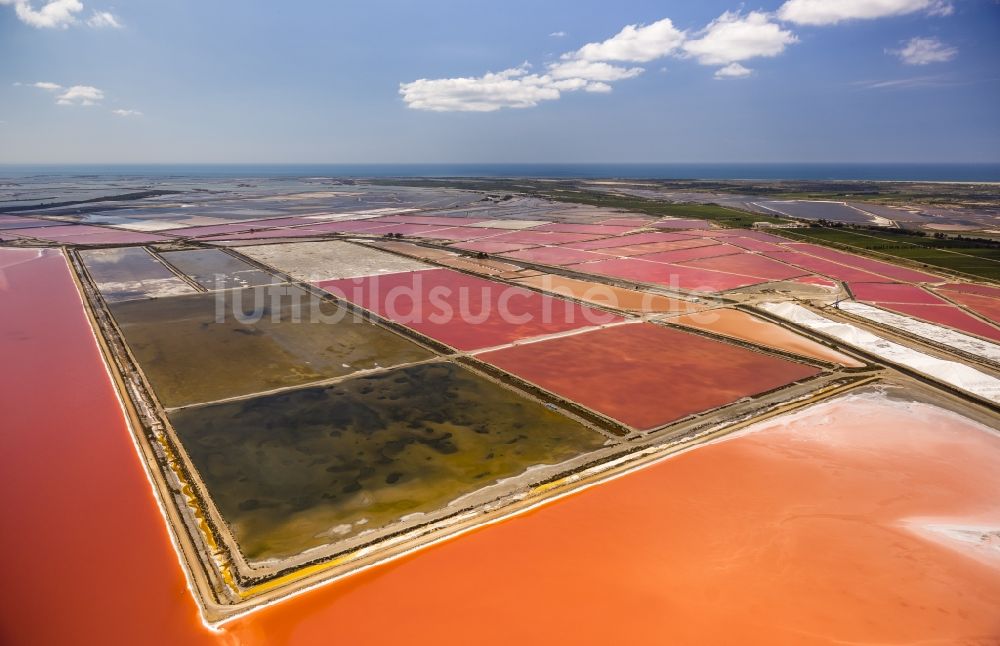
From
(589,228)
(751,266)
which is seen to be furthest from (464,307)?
(589,228)

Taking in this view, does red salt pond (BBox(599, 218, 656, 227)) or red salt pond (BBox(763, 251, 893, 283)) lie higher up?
red salt pond (BBox(599, 218, 656, 227))

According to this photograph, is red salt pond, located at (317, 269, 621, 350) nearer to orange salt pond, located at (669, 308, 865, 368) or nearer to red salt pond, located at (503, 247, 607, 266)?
orange salt pond, located at (669, 308, 865, 368)

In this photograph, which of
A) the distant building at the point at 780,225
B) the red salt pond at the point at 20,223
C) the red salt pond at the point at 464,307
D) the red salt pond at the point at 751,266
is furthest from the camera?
the distant building at the point at 780,225

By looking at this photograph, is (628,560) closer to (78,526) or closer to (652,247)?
(78,526)

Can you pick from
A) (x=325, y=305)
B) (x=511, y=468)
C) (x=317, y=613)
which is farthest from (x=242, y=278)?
(x=317, y=613)

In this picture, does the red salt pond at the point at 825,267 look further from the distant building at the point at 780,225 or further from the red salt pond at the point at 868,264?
the distant building at the point at 780,225

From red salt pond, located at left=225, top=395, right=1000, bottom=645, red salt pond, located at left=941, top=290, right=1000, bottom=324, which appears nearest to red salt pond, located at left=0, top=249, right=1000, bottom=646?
red salt pond, located at left=225, top=395, right=1000, bottom=645

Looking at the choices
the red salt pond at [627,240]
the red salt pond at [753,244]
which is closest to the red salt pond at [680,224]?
the red salt pond at [627,240]
